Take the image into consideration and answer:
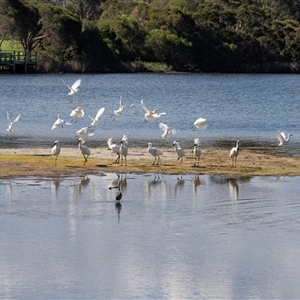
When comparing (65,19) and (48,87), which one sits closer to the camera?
(48,87)

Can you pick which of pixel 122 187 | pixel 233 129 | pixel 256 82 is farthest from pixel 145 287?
pixel 256 82

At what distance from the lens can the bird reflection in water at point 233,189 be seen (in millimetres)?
20866

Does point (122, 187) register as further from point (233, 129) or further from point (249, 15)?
point (249, 15)

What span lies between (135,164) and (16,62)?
201 feet

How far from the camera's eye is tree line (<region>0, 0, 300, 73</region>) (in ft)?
291

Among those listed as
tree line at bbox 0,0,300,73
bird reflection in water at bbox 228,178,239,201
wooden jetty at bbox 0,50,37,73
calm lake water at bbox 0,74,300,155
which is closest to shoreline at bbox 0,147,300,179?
bird reflection in water at bbox 228,178,239,201

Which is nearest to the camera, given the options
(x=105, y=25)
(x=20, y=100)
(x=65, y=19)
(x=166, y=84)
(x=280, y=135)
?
(x=280, y=135)

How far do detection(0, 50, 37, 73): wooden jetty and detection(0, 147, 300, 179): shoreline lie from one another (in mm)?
56937

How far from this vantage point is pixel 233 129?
3778cm

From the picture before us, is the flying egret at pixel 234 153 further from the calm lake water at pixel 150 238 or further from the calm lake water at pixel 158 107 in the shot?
the calm lake water at pixel 158 107

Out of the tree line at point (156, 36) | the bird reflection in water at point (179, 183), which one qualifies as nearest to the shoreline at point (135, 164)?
the bird reflection in water at point (179, 183)

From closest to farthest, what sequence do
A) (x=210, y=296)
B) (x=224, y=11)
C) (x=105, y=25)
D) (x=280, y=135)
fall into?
(x=210, y=296), (x=280, y=135), (x=105, y=25), (x=224, y=11)

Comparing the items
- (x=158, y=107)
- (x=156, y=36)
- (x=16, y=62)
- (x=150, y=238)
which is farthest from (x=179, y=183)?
(x=156, y=36)

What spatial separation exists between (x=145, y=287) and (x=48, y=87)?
52.2 metres
